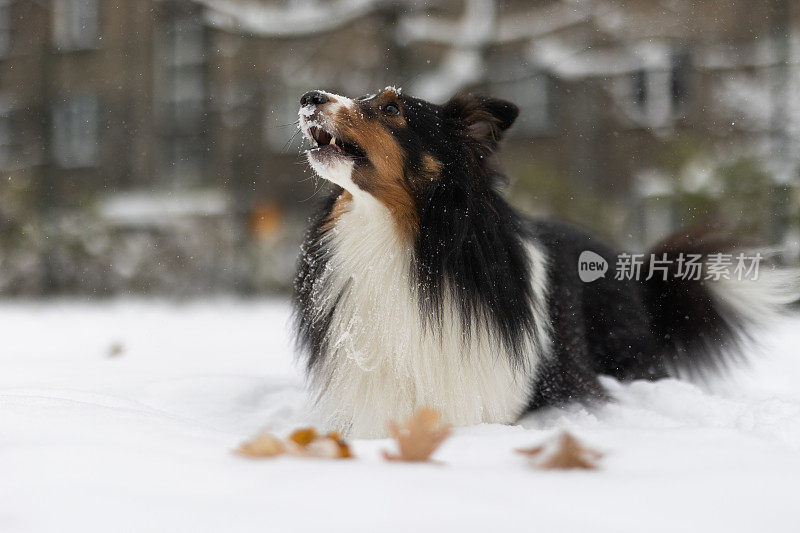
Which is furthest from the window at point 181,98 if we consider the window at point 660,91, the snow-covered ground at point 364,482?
the snow-covered ground at point 364,482

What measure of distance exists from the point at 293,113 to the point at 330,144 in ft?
41.1

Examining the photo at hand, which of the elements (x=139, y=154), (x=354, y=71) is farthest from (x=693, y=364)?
(x=139, y=154)

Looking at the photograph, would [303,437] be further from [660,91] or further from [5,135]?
[5,135]

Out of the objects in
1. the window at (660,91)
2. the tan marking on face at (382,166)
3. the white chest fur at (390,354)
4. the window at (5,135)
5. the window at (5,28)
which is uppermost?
the window at (5,28)

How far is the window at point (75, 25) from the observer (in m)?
17.5

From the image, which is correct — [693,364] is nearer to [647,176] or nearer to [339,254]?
[339,254]

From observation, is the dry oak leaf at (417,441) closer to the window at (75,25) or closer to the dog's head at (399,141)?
the dog's head at (399,141)

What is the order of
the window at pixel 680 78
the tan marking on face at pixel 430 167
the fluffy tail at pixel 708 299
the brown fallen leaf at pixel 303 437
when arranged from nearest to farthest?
the brown fallen leaf at pixel 303 437 → the tan marking on face at pixel 430 167 → the fluffy tail at pixel 708 299 → the window at pixel 680 78

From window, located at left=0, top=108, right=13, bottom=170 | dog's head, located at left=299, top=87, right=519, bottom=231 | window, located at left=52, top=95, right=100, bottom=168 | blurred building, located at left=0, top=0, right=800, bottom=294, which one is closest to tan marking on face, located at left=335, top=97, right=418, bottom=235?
dog's head, located at left=299, top=87, right=519, bottom=231

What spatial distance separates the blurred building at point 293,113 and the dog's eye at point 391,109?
286 inches

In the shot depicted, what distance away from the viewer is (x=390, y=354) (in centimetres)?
282

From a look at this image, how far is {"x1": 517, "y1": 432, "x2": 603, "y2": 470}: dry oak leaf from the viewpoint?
59.1 inches

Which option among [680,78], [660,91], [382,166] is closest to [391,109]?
[382,166]

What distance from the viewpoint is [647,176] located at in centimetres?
1192
